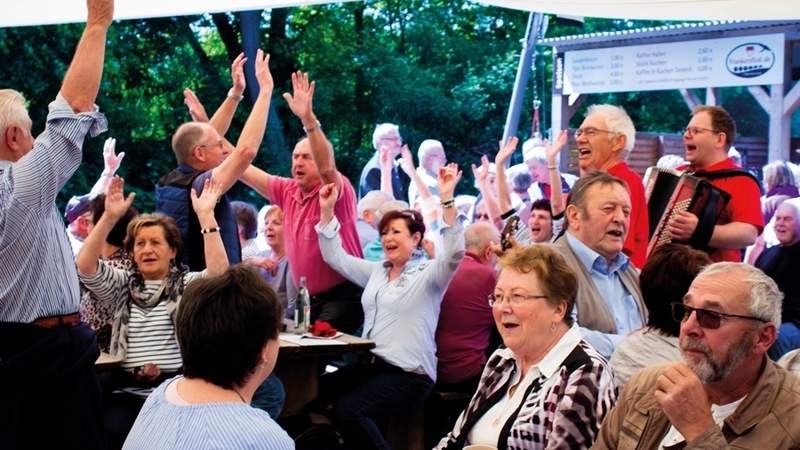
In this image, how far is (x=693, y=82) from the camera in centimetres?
1445

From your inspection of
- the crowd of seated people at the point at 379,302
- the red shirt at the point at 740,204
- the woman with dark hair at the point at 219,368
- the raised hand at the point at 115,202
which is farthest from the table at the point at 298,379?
the woman with dark hair at the point at 219,368

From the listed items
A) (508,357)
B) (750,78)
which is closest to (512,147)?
(508,357)

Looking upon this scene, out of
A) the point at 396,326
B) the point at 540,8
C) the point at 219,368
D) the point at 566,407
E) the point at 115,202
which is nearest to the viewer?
the point at 219,368

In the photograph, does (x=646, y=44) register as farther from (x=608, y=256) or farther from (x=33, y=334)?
(x=33, y=334)

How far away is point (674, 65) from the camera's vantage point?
1456 centimetres

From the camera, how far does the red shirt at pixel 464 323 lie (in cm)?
538

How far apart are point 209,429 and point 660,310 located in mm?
1671

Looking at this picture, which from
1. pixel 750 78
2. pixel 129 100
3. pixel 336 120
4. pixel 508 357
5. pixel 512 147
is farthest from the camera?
pixel 336 120

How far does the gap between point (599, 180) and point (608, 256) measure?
29cm

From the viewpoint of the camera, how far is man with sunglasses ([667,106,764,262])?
4.53m

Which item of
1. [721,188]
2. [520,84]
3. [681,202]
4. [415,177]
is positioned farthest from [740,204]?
[520,84]

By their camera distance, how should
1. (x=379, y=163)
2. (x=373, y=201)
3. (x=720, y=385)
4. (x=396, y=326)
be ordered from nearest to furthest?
(x=720, y=385)
(x=396, y=326)
(x=373, y=201)
(x=379, y=163)

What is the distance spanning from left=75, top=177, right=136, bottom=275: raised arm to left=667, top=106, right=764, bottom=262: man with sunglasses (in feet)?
7.44

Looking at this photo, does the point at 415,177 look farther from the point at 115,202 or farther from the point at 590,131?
the point at 115,202
